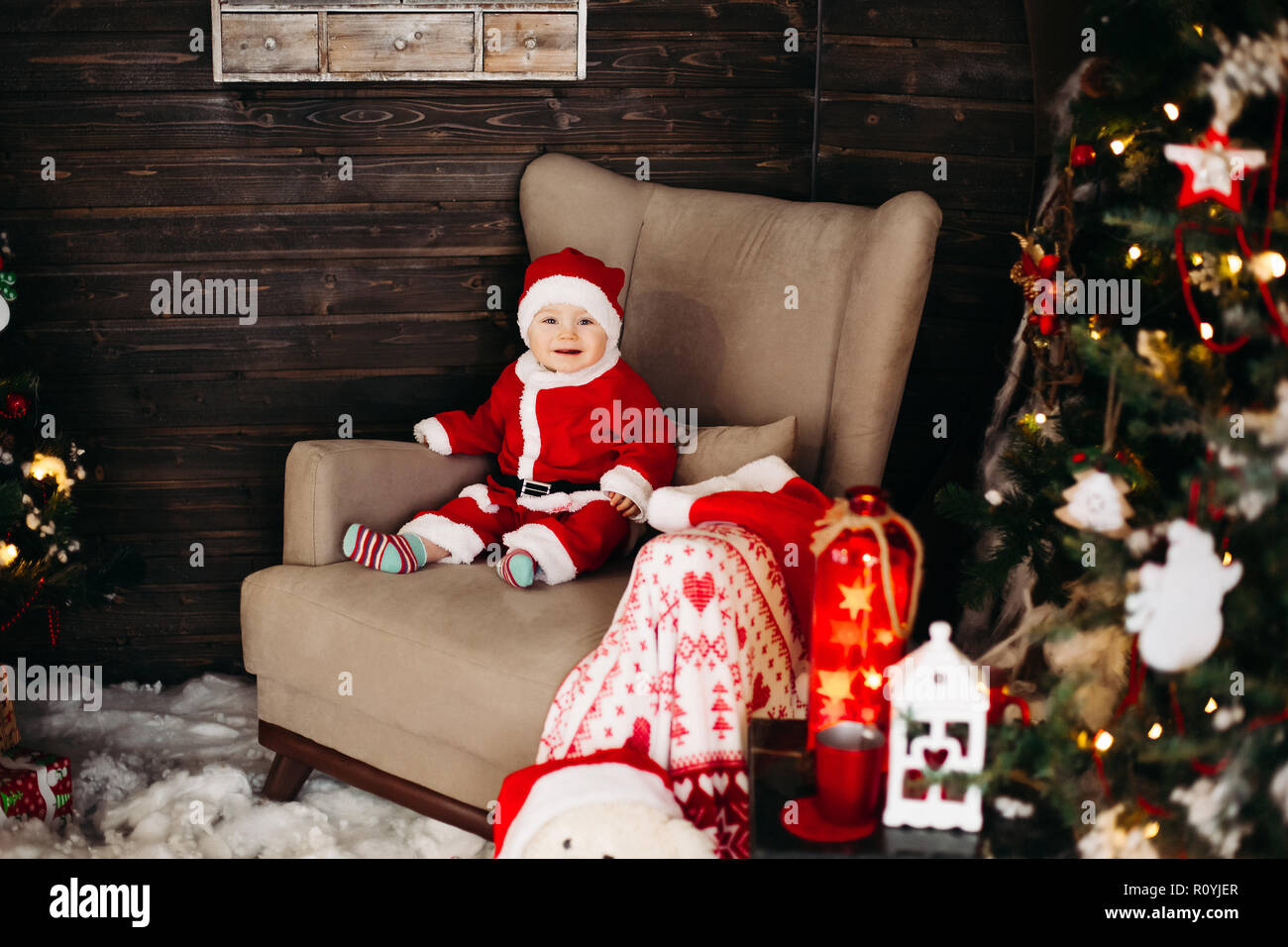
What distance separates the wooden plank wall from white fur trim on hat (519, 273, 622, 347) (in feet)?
1.44

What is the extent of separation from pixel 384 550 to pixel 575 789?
659mm

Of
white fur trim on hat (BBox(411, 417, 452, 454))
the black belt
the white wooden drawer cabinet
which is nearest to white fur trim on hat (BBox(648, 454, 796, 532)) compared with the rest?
the black belt

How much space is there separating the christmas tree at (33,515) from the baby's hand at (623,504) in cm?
98

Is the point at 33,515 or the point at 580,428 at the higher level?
the point at 580,428

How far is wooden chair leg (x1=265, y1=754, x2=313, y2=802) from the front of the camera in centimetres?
190

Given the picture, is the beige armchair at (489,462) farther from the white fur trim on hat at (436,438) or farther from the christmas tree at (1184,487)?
the christmas tree at (1184,487)

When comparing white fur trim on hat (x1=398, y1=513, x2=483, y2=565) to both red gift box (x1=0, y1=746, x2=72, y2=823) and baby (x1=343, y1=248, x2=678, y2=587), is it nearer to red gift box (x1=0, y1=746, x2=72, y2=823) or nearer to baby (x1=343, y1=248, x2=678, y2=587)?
baby (x1=343, y1=248, x2=678, y2=587)

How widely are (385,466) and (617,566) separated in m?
0.44

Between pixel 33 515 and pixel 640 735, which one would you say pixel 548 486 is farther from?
pixel 33 515

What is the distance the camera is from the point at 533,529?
5.87ft

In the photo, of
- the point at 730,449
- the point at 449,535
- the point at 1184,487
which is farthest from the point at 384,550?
the point at 1184,487
